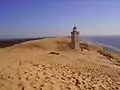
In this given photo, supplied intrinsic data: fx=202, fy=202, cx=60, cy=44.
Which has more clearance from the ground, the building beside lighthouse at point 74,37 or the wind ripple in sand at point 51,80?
the building beside lighthouse at point 74,37

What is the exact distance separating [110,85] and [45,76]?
2.45 meters

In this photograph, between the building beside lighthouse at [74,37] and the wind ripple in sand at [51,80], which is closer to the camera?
the wind ripple in sand at [51,80]

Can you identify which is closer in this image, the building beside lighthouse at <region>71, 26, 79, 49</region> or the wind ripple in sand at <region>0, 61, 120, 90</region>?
the wind ripple in sand at <region>0, 61, 120, 90</region>

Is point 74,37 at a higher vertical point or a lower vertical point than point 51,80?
higher

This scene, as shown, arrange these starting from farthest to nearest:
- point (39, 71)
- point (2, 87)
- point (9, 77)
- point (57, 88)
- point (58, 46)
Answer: point (58, 46) → point (39, 71) → point (9, 77) → point (57, 88) → point (2, 87)

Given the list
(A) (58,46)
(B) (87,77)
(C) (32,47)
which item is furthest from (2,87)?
(A) (58,46)

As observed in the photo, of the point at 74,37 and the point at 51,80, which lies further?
the point at 74,37

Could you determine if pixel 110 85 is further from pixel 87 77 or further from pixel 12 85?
pixel 12 85

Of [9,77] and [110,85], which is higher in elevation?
[9,77]

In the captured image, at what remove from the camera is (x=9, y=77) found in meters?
6.92

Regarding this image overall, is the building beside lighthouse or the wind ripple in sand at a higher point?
the building beside lighthouse

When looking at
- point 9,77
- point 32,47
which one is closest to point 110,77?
point 9,77

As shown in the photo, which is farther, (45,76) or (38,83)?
(45,76)

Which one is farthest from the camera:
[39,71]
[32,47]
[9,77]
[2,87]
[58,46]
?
[58,46]
